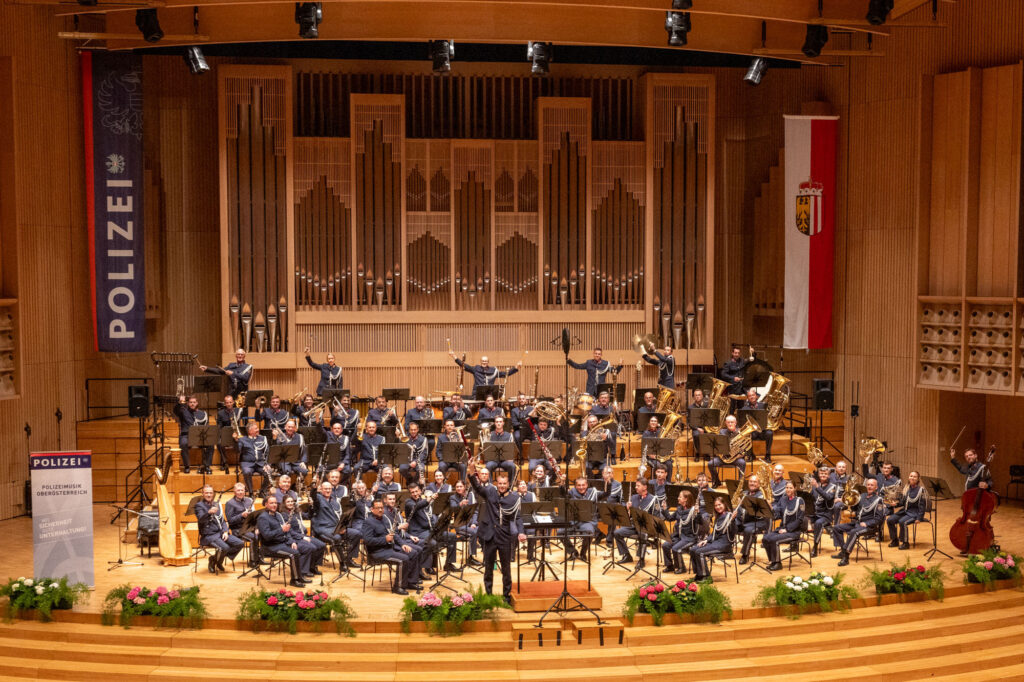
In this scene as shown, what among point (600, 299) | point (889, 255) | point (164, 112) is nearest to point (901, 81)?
point (889, 255)

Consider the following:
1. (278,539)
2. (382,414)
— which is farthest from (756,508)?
(382,414)

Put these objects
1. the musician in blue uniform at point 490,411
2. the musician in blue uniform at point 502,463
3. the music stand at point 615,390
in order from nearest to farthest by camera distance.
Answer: the musician in blue uniform at point 502,463, the musician in blue uniform at point 490,411, the music stand at point 615,390

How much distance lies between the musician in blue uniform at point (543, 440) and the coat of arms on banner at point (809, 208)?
5073mm

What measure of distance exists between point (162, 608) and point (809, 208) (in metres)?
10.7

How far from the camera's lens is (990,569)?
12.0 metres

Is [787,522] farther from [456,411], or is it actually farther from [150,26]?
[150,26]

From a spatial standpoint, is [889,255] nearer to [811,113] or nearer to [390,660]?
[811,113]

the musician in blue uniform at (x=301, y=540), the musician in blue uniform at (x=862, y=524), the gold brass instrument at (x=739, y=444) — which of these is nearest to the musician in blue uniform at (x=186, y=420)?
the musician in blue uniform at (x=301, y=540)

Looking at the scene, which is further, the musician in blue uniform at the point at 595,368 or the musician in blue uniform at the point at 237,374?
the musician in blue uniform at the point at 595,368

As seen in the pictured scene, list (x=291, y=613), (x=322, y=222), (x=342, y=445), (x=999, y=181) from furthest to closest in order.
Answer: (x=322, y=222)
(x=999, y=181)
(x=342, y=445)
(x=291, y=613)

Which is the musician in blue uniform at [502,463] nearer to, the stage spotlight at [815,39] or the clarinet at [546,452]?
the clarinet at [546,452]

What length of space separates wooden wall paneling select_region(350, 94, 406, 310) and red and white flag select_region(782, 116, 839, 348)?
5.75 meters

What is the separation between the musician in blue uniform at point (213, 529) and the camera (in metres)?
12.0

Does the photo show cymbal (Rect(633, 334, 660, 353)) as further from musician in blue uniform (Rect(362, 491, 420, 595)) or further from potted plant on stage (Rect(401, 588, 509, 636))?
potted plant on stage (Rect(401, 588, 509, 636))
